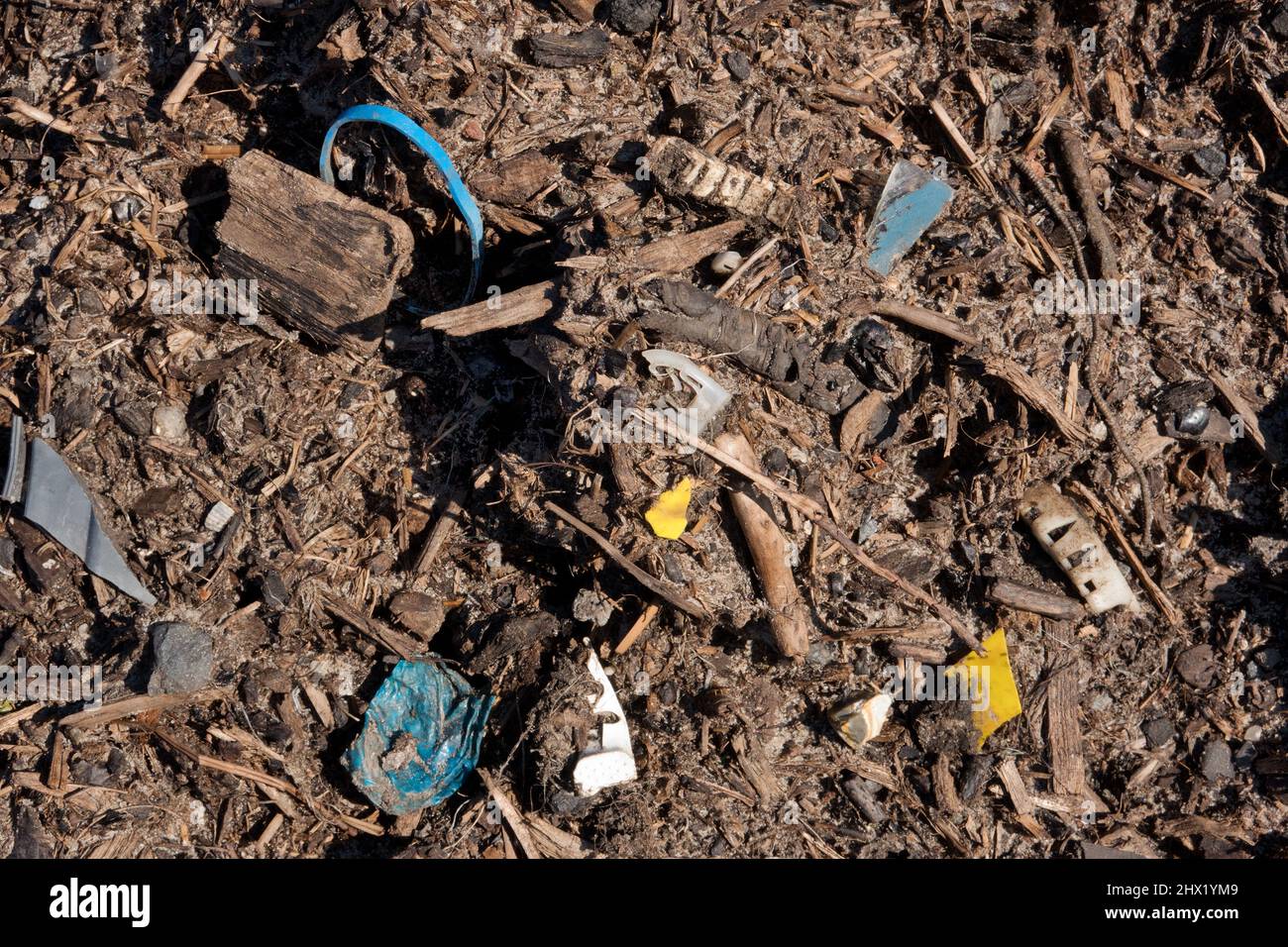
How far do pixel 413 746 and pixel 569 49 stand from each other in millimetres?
2988

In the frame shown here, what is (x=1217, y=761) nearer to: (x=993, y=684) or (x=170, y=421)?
(x=993, y=684)

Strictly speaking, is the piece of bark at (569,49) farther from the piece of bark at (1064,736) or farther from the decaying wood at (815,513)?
the piece of bark at (1064,736)

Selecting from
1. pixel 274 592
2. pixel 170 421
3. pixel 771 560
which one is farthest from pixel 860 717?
pixel 170 421

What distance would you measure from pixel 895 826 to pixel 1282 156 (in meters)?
3.39

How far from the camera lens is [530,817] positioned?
369 centimetres

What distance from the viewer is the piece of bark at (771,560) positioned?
3.59 metres

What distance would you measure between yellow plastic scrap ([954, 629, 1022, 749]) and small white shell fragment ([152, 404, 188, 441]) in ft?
11.2

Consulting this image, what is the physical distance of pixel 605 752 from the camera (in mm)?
3635

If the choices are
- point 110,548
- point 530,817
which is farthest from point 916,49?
point 110,548

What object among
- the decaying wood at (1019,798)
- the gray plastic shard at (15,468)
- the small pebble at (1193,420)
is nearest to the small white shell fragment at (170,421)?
the gray plastic shard at (15,468)

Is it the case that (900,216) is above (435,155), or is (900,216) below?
below

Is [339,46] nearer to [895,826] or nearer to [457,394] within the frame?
[457,394]

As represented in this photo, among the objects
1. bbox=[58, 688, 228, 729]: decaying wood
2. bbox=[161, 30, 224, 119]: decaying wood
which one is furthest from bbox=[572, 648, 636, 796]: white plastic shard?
bbox=[161, 30, 224, 119]: decaying wood

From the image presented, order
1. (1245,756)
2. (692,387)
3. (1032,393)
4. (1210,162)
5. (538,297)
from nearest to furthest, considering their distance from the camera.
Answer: (692,387)
(538,297)
(1032,393)
(1245,756)
(1210,162)
